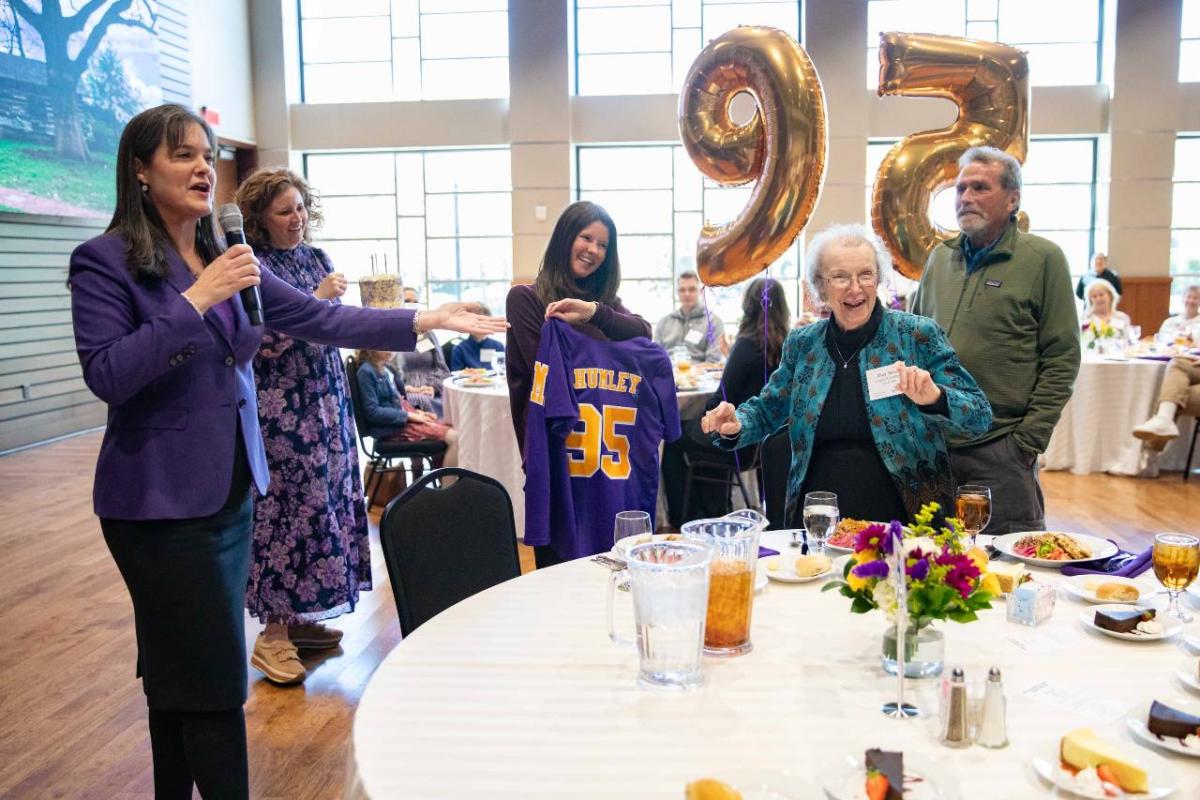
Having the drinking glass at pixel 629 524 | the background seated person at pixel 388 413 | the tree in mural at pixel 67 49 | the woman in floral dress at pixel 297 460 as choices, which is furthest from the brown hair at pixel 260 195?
the tree in mural at pixel 67 49

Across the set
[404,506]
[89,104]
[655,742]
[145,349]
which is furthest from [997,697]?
[89,104]

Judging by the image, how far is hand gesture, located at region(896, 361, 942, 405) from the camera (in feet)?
7.07

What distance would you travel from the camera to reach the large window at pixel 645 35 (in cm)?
1128

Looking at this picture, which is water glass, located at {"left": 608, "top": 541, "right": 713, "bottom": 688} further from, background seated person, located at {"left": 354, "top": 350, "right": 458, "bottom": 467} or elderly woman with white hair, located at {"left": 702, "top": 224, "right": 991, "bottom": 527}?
background seated person, located at {"left": 354, "top": 350, "right": 458, "bottom": 467}

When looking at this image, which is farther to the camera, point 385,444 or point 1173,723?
point 385,444

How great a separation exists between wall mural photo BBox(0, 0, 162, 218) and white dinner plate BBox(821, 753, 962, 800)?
8.68 metres

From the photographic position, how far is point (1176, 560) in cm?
147

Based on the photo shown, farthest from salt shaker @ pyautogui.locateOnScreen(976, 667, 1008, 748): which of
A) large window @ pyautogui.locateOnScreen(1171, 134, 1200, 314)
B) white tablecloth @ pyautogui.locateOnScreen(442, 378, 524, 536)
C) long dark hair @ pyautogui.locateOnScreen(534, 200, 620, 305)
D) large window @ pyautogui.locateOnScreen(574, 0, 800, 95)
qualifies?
large window @ pyautogui.locateOnScreen(1171, 134, 1200, 314)

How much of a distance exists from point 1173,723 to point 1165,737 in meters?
0.02

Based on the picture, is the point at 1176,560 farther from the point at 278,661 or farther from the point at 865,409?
the point at 278,661

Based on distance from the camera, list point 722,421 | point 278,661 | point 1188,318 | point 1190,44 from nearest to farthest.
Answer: point 722,421
point 278,661
point 1188,318
point 1190,44

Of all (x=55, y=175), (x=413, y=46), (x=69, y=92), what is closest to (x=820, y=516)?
(x=55, y=175)

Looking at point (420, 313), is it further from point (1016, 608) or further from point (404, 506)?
point (1016, 608)

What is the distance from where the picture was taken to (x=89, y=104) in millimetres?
8656
